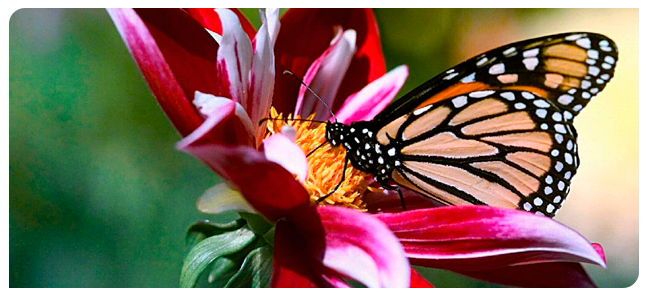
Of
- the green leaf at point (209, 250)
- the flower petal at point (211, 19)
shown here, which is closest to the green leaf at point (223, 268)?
the green leaf at point (209, 250)

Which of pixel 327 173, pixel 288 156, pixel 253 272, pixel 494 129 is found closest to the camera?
pixel 288 156

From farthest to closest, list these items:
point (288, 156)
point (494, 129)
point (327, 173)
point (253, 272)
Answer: point (494, 129) → point (327, 173) → point (253, 272) → point (288, 156)

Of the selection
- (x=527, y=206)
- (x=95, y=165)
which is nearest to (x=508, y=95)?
(x=527, y=206)

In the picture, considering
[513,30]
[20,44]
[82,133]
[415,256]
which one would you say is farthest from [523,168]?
[20,44]

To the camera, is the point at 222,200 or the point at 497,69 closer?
the point at 222,200

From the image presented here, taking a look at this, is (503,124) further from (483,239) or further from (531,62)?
(483,239)

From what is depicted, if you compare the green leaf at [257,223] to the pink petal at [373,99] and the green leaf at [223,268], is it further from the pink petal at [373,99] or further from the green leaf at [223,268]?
the pink petal at [373,99]

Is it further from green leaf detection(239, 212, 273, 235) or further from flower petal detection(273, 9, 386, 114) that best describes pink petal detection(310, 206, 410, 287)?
flower petal detection(273, 9, 386, 114)
